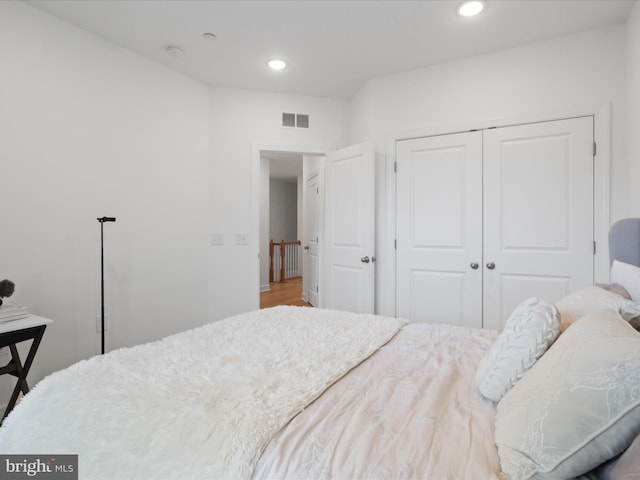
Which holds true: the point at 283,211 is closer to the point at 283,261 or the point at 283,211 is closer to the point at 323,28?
the point at 283,261

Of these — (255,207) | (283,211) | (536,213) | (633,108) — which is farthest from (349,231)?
(283,211)

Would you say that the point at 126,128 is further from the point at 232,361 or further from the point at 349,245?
the point at 232,361

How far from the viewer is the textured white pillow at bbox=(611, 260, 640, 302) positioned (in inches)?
48.2

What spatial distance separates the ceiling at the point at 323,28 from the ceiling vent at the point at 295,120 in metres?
0.52

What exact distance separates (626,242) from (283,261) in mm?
6406

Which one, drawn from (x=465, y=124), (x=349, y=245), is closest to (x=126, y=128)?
(x=349, y=245)

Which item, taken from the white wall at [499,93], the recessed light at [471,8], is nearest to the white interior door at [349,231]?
the white wall at [499,93]

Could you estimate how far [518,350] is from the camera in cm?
96

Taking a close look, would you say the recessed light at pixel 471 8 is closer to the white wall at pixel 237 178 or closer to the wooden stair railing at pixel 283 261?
the white wall at pixel 237 178

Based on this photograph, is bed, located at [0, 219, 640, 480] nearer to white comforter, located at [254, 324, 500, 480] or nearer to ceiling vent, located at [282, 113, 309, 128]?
white comforter, located at [254, 324, 500, 480]

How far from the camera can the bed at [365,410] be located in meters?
0.64

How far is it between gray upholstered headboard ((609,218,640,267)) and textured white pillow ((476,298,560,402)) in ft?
2.93

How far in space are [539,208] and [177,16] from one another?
307 centimetres

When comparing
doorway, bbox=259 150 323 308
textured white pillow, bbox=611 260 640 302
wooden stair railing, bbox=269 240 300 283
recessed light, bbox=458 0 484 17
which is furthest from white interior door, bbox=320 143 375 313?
wooden stair railing, bbox=269 240 300 283
